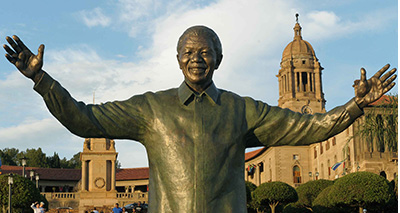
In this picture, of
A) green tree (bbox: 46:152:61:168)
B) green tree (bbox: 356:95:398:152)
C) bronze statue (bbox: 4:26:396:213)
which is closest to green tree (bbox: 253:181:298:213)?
green tree (bbox: 356:95:398:152)

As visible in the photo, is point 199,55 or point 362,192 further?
point 362,192

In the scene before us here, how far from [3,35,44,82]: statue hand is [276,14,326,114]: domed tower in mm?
81432

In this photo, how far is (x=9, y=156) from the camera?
92.7 meters

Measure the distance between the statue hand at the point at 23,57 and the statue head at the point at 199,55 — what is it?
0.87m

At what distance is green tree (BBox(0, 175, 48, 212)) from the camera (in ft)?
108

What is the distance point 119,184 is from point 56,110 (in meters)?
75.4

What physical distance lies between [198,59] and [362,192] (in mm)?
29498

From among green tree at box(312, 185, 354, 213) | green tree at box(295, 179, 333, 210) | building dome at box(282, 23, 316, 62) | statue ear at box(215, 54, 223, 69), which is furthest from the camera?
building dome at box(282, 23, 316, 62)

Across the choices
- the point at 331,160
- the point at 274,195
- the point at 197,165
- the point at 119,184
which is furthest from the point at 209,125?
the point at 119,184

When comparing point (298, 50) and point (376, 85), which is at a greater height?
point (298, 50)

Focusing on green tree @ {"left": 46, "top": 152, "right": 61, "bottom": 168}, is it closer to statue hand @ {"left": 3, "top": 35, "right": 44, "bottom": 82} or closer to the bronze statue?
the bronze statue

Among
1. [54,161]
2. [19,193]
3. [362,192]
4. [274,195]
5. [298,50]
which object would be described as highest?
[298,50]

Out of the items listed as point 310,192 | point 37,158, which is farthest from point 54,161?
point 310,192

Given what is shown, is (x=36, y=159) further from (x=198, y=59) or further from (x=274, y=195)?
(x=198, y=59)
